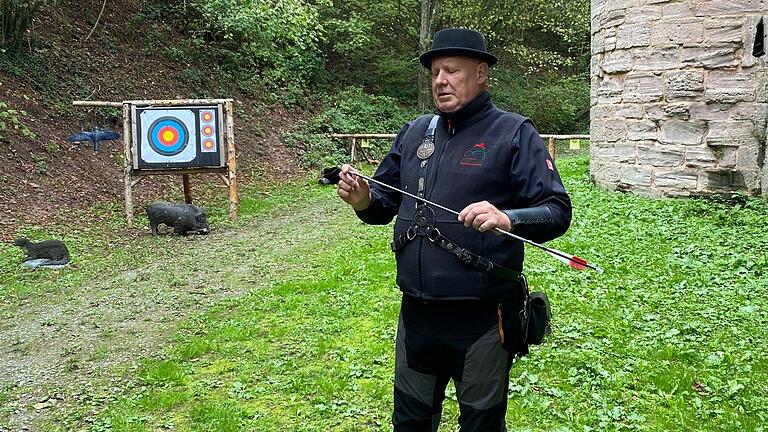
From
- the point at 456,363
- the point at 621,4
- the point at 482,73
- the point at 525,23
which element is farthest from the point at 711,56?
the point at 525,23

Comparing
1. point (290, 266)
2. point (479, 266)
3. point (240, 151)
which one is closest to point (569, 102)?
point (240, 151)

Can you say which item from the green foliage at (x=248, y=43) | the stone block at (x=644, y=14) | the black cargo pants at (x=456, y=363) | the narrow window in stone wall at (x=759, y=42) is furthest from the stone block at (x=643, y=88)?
the black cargo pants at (x=456, y=363)

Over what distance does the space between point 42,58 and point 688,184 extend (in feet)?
33.5

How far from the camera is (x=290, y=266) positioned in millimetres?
6711

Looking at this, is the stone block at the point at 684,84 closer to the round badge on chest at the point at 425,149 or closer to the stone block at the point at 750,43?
the stone block at the point at 750,43

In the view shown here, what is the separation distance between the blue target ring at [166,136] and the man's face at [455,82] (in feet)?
24.0

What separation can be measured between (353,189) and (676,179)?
6.61 meters

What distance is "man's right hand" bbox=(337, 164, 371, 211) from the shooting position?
2402 millimetres

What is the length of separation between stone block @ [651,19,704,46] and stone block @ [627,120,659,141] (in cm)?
93

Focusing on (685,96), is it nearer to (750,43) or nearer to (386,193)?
(750,43)

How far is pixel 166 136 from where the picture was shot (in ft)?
29.6

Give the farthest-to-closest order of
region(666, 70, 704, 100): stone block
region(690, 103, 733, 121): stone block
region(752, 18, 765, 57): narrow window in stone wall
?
1. region(666, 70, 704, 100): stone block
2. region(690, 103, 733, 121): stone block
3. region(752, 18, 765, 57): narrow window in stone wall

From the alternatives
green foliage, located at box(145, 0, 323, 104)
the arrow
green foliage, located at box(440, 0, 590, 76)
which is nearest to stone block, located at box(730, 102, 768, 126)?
the arrow

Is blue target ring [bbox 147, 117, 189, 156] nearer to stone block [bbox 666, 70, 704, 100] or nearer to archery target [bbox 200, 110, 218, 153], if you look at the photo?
archery target [bbox 200, 110, 218, 153]
